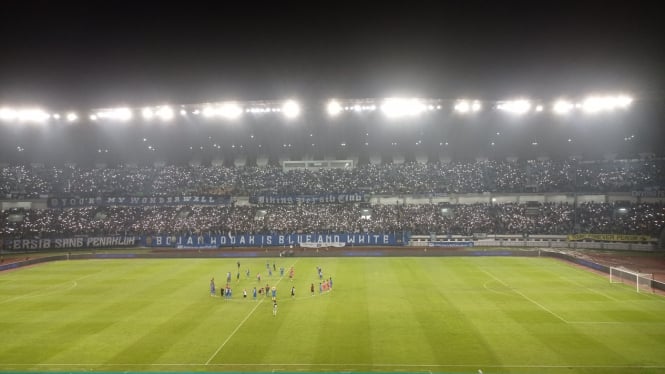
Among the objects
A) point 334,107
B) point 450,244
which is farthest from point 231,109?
point 450,244

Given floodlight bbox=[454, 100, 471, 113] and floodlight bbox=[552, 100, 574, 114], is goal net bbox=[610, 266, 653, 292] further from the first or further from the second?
floodlight bbox=[454, 100, 471, 113]

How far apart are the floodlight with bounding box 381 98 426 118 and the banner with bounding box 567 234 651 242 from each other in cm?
2632

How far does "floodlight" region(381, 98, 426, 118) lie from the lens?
51531 millimetres

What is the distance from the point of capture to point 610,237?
57094mm

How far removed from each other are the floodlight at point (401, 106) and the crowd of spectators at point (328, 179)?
21856 millimetres

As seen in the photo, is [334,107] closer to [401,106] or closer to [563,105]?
[401,106]

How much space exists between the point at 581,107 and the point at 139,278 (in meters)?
49.8

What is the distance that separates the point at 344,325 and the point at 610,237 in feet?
158

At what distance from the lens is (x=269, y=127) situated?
62.8 metres

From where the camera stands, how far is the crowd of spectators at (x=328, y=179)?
7100 centimetres

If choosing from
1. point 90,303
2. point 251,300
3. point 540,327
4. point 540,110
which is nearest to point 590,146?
point 540,110

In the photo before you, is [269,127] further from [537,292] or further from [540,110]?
[537,292]

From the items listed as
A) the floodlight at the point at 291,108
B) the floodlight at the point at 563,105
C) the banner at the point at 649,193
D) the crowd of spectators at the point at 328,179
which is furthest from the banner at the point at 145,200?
the banner at the point at 649,193

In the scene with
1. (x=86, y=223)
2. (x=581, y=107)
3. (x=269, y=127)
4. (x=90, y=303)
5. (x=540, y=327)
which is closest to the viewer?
(x=540, y=327)
